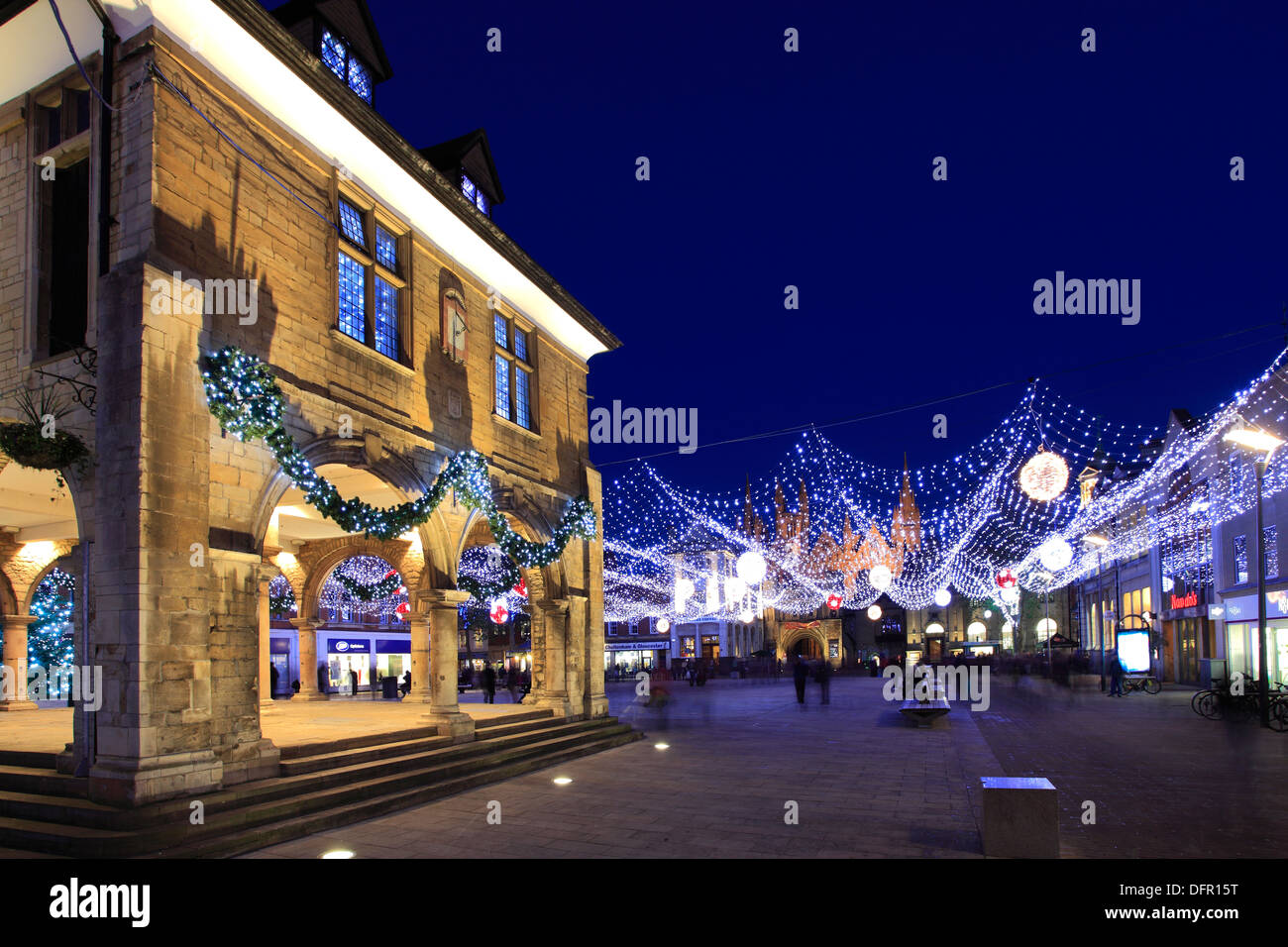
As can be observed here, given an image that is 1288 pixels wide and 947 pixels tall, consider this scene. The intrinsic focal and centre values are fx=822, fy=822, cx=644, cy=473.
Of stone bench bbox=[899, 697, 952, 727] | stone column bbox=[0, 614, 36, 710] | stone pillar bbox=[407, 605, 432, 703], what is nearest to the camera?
stone column bbox=[0, 614, 36, 710]

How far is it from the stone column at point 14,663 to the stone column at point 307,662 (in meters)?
5.29

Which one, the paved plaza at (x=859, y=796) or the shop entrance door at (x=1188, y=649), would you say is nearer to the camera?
the paved plaza at (x=859, y=796)

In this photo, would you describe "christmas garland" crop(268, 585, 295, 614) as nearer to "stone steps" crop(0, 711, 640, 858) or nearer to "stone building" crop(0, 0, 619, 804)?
"stone building" crop(0, 0, 619, 804)

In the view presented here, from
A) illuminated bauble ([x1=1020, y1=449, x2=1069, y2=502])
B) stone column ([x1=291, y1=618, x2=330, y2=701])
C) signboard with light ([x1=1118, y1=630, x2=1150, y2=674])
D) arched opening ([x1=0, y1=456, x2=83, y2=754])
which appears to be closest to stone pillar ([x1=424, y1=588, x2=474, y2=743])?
arched opening ([x1=0, y1=456, x2=83, y2=754])

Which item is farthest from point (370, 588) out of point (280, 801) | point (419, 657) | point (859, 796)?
point (859, 796)

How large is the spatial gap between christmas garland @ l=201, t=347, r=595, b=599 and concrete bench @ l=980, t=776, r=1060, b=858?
7.79 m

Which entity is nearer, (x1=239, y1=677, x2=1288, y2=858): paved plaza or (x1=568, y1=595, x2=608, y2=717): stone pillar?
(x1=239, y1=677, x2=1288, y2=858): paved plaza

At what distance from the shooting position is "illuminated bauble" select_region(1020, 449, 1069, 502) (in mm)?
19891

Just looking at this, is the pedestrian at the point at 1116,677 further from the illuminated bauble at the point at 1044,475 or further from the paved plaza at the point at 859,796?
the illuminated bauble at the point at 1044,475

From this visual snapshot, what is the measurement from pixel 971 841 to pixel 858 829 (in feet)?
3.54

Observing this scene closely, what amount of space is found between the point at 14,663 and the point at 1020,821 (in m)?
18.9

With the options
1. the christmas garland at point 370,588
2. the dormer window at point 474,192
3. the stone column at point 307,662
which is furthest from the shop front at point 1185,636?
the stone column at point 307,662

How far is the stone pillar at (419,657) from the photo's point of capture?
19203 millimetres
